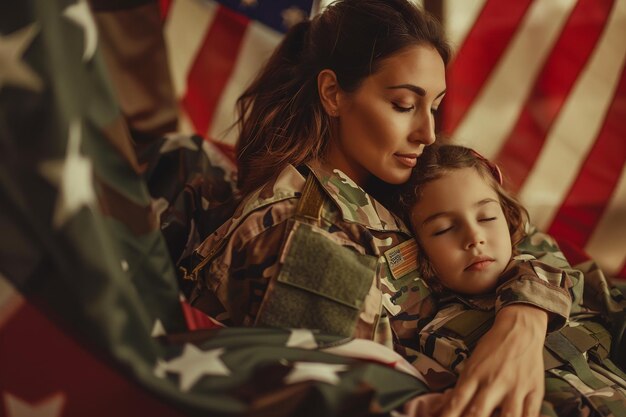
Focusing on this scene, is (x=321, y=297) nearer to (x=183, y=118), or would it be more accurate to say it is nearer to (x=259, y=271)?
(x=259, y=271)

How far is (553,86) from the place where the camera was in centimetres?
192

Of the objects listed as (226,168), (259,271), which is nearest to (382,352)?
(259,271)

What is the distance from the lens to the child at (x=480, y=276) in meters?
1.03

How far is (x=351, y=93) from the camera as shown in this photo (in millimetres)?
1210

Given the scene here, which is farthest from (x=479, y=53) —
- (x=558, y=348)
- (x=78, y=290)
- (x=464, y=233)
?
(x=78, y=290)

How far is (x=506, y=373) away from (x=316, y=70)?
0.66 metres

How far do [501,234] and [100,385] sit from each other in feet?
2.29

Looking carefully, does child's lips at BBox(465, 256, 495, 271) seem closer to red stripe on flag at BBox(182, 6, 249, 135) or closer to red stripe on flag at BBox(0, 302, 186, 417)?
red stripe on flag at BBox(0, 302, 186, 417)

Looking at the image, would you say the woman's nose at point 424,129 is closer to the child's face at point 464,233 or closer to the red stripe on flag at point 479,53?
the child's face at point 464,233

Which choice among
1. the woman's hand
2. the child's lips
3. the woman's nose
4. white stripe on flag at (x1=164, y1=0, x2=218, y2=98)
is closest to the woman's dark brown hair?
the woman's nose

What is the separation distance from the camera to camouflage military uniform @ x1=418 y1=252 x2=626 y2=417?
3.19ft

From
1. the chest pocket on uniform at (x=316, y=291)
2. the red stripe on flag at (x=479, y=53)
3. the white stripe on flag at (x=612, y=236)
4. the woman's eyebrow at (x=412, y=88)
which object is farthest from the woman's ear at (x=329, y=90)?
the white stripe on flag at (x=612, y=236)

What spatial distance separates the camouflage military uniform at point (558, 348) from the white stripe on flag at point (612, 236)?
514 millimetres

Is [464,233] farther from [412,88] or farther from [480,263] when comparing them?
[412,88]
